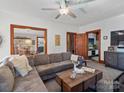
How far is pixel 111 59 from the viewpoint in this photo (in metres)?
4.51

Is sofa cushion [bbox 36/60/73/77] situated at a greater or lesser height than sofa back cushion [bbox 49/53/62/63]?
lesser

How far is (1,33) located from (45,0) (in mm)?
2429

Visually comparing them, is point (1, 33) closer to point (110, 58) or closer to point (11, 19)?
point (11, 19)

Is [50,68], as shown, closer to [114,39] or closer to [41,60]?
[41,60]

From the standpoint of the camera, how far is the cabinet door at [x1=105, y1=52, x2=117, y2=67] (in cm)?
436

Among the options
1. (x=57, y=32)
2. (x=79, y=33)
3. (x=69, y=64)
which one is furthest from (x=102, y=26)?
(x=69, y=64)

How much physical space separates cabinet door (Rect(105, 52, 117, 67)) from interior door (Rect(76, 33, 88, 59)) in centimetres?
204

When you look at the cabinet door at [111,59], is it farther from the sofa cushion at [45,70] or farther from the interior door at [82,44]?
the sofa cushion at [45,70]

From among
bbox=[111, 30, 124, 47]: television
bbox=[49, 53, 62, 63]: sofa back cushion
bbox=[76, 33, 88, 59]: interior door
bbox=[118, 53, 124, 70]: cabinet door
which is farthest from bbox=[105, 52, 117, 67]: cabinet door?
bbox=[49, 53, 62, 63]: sofa back cushion

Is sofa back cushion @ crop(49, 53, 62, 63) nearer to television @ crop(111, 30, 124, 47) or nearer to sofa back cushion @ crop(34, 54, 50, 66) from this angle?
sofa back cushion @ crop(34, 54, 50, 66)

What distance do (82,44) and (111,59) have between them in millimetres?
2558

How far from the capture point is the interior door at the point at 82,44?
6656mm

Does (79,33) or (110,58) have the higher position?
(79,33)

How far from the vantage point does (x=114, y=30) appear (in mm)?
4980
